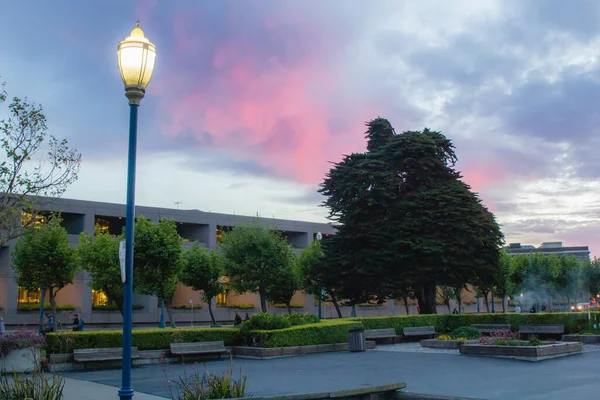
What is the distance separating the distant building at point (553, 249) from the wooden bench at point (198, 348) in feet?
478

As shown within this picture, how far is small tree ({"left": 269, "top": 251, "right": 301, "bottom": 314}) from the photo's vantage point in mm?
49328

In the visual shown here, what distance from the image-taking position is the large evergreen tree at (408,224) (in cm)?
3875

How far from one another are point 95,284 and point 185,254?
774 centimetres

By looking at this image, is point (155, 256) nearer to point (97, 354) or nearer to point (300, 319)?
point (300, 319)

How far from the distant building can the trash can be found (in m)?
142

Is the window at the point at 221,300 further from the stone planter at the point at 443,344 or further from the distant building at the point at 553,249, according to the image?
the distant building at the point at 553,249

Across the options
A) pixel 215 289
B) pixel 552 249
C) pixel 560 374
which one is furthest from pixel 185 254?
pixel 552 249

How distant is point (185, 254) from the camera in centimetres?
4888

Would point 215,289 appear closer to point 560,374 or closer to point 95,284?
point 95,284

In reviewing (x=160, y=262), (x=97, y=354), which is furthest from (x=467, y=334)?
(x=160, y=262)

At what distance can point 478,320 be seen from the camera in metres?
32.2

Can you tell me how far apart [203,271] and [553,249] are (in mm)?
149747

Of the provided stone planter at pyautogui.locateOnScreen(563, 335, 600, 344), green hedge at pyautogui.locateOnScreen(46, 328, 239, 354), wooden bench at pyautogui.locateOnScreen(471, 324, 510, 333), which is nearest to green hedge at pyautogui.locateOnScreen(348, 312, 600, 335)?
wooden bench at pyautogui.locateOnScreen(471, 324, 510, 333)

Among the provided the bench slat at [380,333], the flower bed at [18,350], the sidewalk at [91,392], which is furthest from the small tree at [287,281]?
the sidewalk at [91,392]
